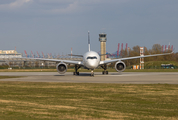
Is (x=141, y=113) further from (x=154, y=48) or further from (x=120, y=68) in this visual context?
(x=154, y=48)

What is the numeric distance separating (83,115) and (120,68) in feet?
111

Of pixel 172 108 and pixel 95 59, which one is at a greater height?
pixel 95 59

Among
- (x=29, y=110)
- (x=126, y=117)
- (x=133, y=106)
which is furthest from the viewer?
(x=133, y=106)

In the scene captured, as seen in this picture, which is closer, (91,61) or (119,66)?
(91,61)

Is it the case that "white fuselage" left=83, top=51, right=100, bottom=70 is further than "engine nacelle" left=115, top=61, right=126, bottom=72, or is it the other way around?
"engine nacelle" left=115, top=61, right=126, bottom=72

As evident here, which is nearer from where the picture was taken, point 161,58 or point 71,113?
point 71,113

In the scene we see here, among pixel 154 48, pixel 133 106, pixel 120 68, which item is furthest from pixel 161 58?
pixel 133 106

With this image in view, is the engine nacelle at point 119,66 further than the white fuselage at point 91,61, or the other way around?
the engine nacelle at point 119,66

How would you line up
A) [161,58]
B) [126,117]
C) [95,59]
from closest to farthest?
[126,117] < [95,59] < [161,58]

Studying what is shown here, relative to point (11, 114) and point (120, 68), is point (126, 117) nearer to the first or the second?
point (11, 114)

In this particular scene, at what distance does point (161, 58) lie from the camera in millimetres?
146625

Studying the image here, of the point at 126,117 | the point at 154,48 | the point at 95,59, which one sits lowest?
the point at 126,117

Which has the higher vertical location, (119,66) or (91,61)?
(91,61)

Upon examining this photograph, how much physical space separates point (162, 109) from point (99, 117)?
10.3ft
